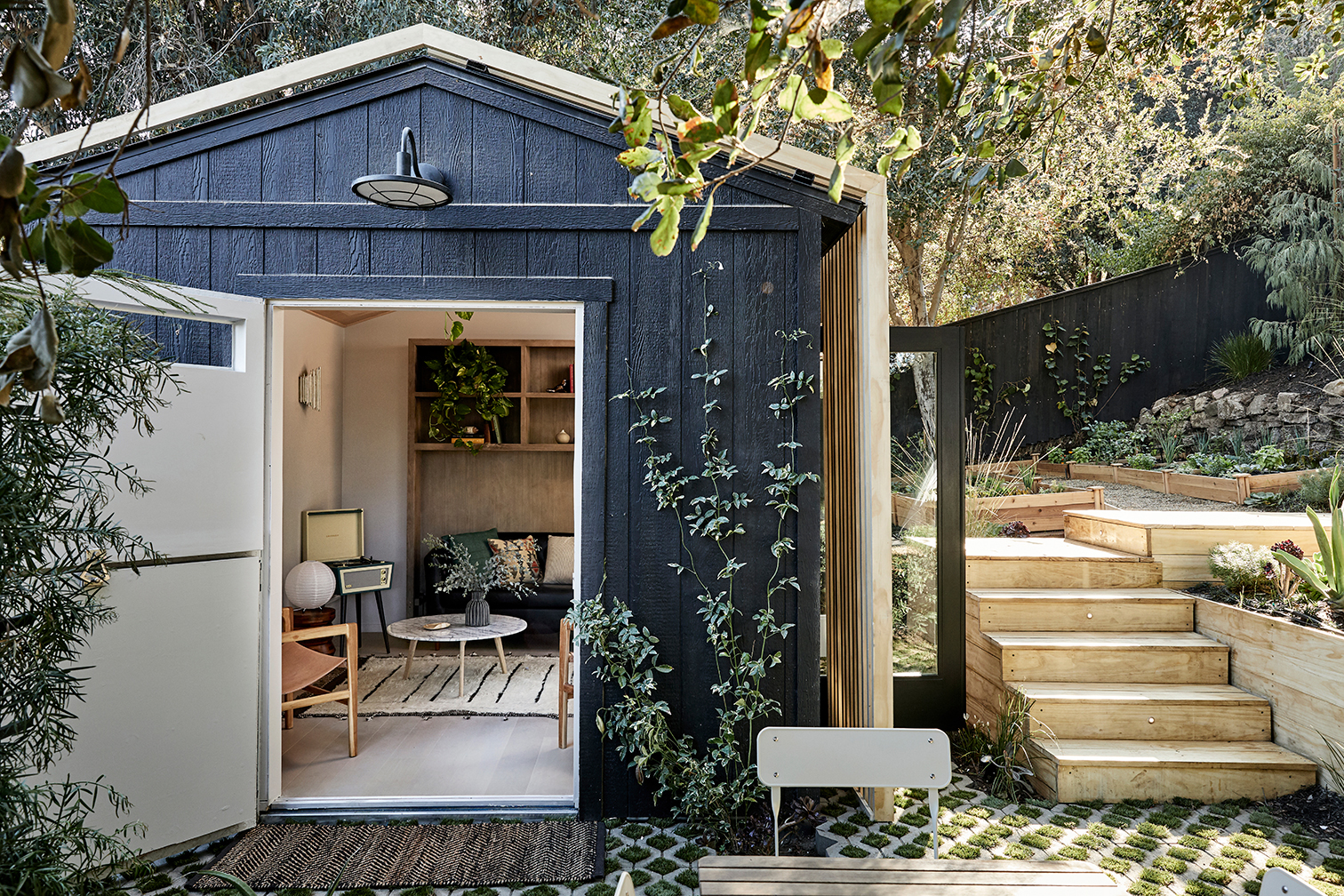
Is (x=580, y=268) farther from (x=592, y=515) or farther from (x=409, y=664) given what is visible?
(x=409, y=664)

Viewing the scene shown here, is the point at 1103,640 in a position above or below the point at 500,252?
below

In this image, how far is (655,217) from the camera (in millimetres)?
3404

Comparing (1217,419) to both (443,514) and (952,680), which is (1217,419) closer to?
(952,680)

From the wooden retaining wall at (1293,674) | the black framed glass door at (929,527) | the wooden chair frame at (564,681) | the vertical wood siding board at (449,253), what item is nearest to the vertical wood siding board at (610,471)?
the vertical wood siding board at (449,253)

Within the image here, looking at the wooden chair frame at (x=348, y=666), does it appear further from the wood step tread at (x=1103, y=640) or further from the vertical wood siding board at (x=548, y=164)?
the wood step tread at (x=1103, y=640)

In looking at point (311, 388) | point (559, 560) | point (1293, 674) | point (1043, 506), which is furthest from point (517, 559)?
point (1293, 674)

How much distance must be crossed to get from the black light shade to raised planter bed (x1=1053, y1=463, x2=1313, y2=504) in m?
6.21

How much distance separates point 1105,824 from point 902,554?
4.70 ft

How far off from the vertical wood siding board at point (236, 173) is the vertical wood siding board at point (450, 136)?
699mm

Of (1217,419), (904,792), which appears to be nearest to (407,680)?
(904,792)

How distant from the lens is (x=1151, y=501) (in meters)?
6.43

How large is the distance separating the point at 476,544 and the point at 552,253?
12.1 feet

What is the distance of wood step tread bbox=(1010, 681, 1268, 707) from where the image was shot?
378cm

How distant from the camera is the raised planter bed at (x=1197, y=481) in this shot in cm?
616
